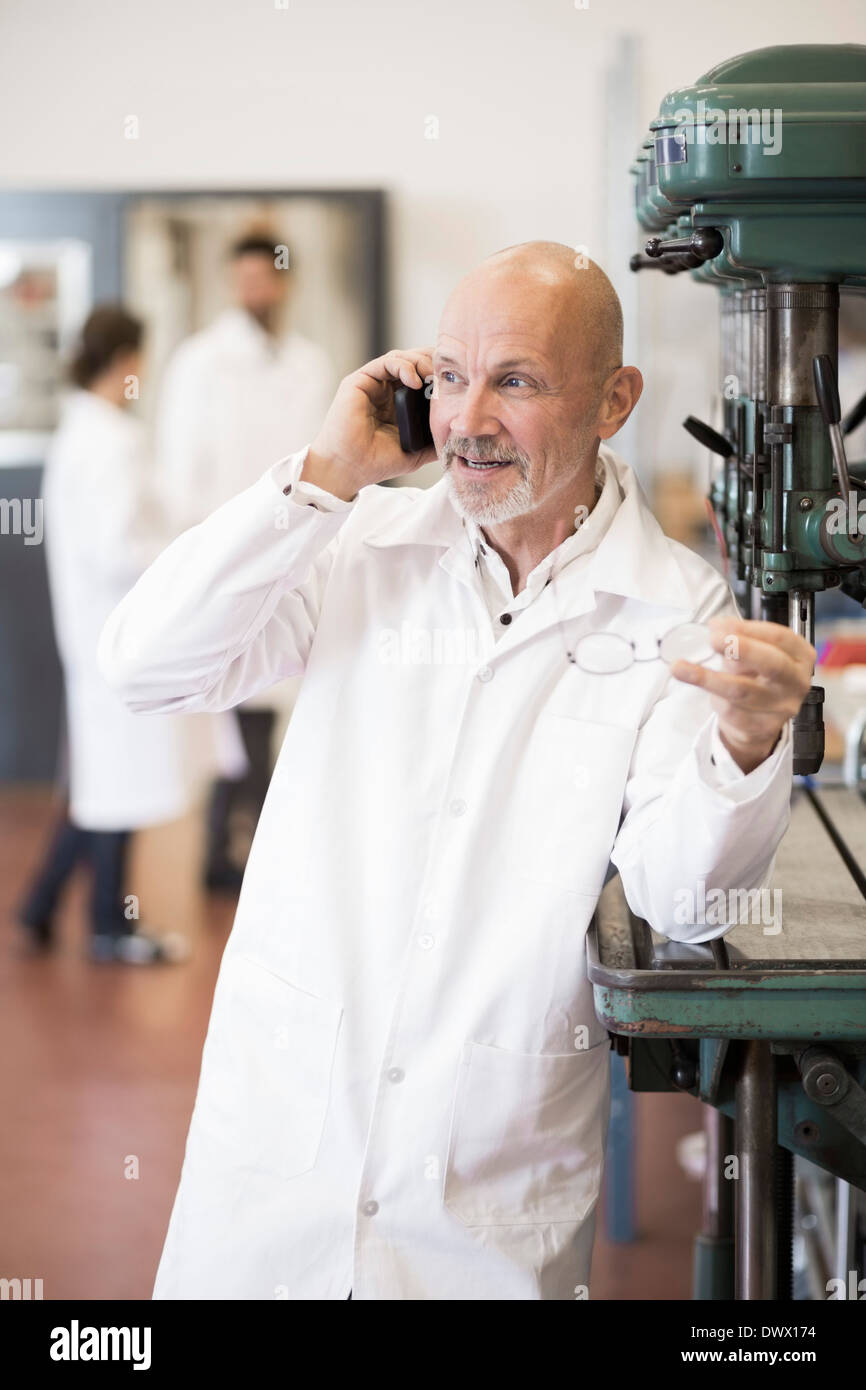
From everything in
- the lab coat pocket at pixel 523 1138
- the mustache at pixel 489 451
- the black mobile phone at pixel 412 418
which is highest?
the black mobile phone at pixel 412 418

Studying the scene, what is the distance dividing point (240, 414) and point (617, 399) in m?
3.40

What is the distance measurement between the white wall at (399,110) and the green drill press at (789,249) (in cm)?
291

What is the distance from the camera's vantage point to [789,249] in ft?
4.65

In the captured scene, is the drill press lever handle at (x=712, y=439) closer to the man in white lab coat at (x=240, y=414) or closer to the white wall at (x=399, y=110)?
the white wall at (x=399, y=110)

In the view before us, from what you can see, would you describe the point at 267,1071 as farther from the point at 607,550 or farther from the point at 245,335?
the point at 245,335

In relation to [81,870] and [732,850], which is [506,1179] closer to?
[732,850]

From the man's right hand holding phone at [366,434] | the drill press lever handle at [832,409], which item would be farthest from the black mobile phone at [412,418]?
the drill press lever handle at [832,409]

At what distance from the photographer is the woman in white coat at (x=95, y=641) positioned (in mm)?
4012

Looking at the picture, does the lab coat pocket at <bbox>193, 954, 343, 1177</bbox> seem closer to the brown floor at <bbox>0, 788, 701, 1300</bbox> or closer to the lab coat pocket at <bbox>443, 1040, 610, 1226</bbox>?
the lab coat pocket at <bbox>443, 1040, 610, 1226</bbox>

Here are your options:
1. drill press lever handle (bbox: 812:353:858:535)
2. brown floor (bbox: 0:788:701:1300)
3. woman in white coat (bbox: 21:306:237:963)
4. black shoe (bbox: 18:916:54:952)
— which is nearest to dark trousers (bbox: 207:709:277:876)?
brown floor (bbox: 0:788:701:1300)

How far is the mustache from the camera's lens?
4.91 ft

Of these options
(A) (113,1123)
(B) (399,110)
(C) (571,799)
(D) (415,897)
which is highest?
(B) (399,110)

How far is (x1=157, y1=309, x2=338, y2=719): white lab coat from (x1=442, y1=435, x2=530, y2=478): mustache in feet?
11.0

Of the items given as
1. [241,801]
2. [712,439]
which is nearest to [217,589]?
[712,439]
